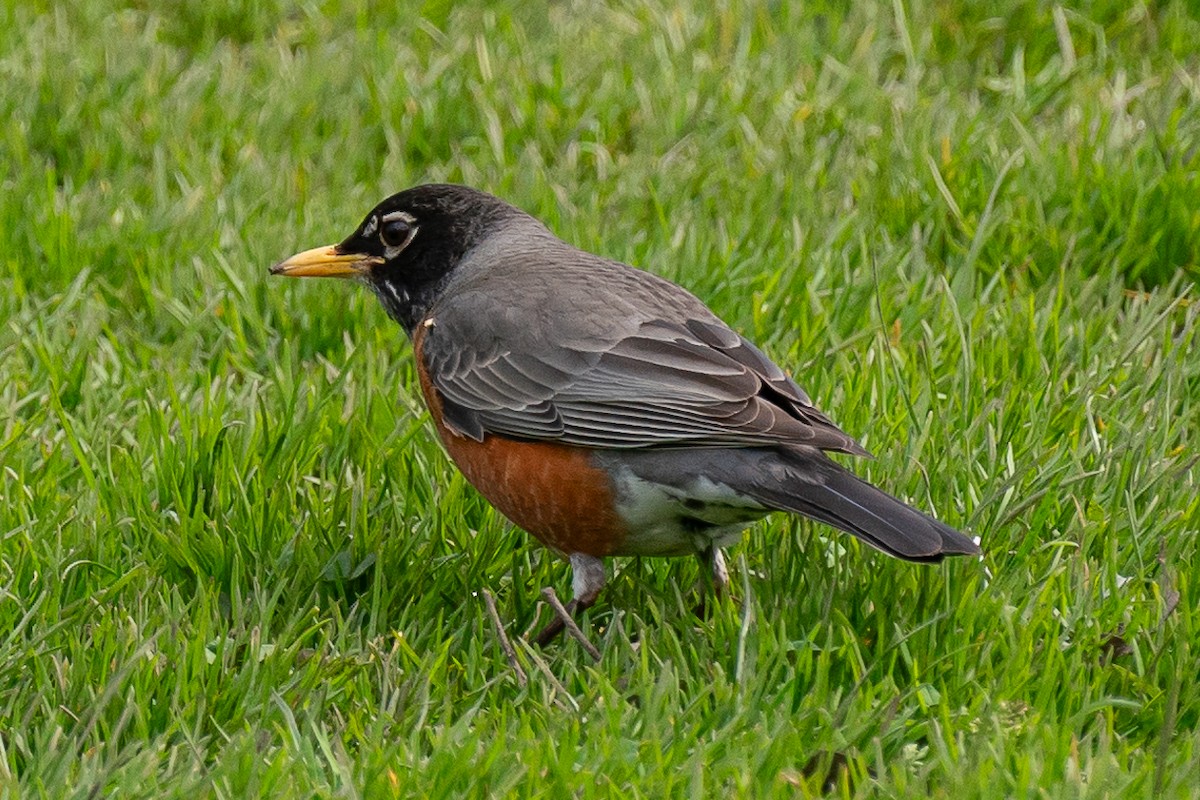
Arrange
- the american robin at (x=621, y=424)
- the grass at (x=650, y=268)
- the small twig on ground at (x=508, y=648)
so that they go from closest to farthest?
the grass at (x=650, y=268), the small twig on ground at (x=508, y=648), the american robin at (x=621, y=424)

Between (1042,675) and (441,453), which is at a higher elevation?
(1042,675)

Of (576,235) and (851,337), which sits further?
(576,235)

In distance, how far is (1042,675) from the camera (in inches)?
131

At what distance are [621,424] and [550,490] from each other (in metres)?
0.22

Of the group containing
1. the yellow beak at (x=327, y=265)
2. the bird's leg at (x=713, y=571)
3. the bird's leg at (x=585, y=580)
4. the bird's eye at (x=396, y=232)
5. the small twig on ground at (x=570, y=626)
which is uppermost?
the bird's eye at (x=396, y=232)

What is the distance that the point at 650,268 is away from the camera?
211 inches

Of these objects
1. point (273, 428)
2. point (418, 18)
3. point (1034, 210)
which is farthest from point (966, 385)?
point (418, 18)

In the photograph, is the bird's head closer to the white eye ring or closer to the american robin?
the white eye ring

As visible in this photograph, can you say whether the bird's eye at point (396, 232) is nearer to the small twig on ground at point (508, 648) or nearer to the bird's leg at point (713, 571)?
the bird's leg at point (713, 571)

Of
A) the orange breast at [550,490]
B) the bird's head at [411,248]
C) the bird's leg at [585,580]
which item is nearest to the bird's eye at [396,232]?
the bird's head at [411,248]

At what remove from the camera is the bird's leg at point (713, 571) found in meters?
3.87

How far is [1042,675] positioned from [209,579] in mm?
1803

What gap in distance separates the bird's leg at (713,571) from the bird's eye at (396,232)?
53.6 inches

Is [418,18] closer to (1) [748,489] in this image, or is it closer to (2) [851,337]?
(2) [851,337]
